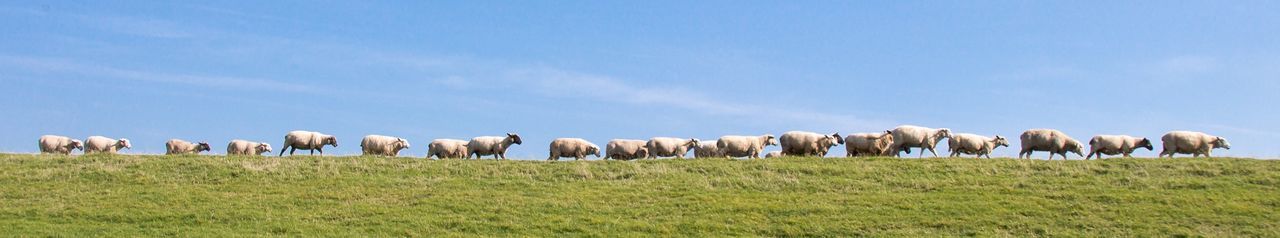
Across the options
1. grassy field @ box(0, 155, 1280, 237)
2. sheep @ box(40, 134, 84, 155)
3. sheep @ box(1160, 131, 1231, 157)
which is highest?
sheep @ box(40, 134, 84, 155)

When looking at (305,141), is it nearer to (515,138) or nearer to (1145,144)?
(515,138)

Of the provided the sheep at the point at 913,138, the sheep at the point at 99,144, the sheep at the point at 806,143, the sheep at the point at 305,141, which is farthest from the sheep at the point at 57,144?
the sheep at the point at 913,138

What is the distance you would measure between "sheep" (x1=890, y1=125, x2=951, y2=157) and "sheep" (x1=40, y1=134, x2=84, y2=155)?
36542mm

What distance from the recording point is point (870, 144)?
153 ft

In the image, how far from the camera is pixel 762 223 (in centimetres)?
2858

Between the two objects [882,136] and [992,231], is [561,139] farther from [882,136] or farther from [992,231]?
[992,231]

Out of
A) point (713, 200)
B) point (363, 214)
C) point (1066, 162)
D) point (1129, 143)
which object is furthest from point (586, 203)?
point (1129, 143)

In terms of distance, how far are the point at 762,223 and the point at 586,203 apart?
16.8 ft

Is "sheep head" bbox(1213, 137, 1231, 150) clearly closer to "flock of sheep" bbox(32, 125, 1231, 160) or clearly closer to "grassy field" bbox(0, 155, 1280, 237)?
"flock of sheep" bbox(32, 125, 1231, 160)

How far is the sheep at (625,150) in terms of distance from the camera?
49094mm

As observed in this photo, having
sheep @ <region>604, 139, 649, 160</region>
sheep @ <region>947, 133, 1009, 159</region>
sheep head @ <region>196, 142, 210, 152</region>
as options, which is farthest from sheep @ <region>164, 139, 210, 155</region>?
sheep @ <region>947, 133, 1009, 159</region>

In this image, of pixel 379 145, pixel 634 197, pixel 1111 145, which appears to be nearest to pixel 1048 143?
pixel 1111 145

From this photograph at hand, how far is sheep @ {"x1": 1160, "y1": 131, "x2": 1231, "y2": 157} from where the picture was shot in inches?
1853

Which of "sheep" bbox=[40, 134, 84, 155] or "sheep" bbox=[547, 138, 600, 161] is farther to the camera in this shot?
"sheep" bbox=[40, 134, 84, 155]
